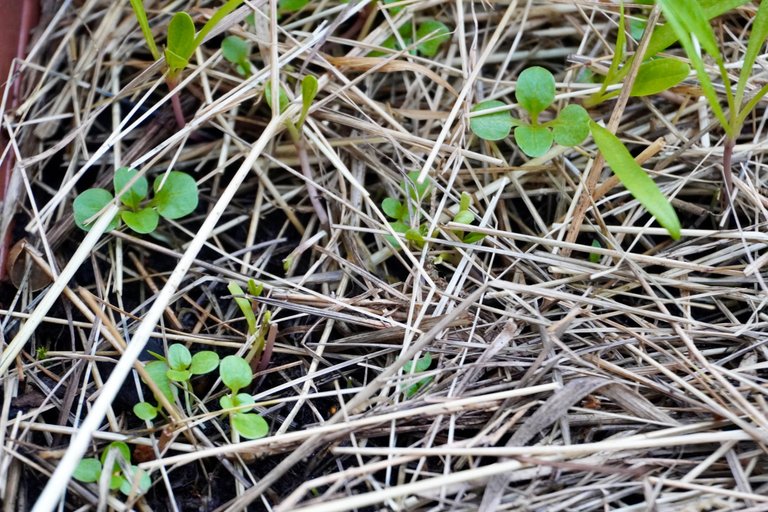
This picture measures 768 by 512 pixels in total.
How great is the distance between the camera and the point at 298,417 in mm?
1064

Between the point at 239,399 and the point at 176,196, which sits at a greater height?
the point at 176,196

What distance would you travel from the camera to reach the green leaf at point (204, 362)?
103 centimetres

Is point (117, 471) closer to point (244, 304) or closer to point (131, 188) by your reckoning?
point (244, 304)

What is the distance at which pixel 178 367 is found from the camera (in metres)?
1.04

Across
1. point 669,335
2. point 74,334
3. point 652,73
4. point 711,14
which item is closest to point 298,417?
point 74,334

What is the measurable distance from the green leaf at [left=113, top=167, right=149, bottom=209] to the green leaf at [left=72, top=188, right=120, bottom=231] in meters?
0.02

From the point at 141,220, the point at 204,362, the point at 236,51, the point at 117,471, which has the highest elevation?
the point at 236,51

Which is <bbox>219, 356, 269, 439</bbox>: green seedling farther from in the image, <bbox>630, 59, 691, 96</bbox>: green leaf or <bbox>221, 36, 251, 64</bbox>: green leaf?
<bbox>630, 59, 691, 96</bbox>: green leaf

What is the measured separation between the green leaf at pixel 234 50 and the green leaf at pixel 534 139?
566mm

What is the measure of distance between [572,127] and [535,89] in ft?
0.32

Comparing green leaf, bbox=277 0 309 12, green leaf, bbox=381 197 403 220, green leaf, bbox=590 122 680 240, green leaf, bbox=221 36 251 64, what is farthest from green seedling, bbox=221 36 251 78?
green leaf, bbox=590 122 680 240

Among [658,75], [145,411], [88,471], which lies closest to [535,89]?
[658,75]

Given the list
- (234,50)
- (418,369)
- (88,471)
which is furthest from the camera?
(234,50)

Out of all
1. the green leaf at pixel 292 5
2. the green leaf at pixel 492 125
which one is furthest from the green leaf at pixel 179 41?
the green leaf at pixel 492 125
